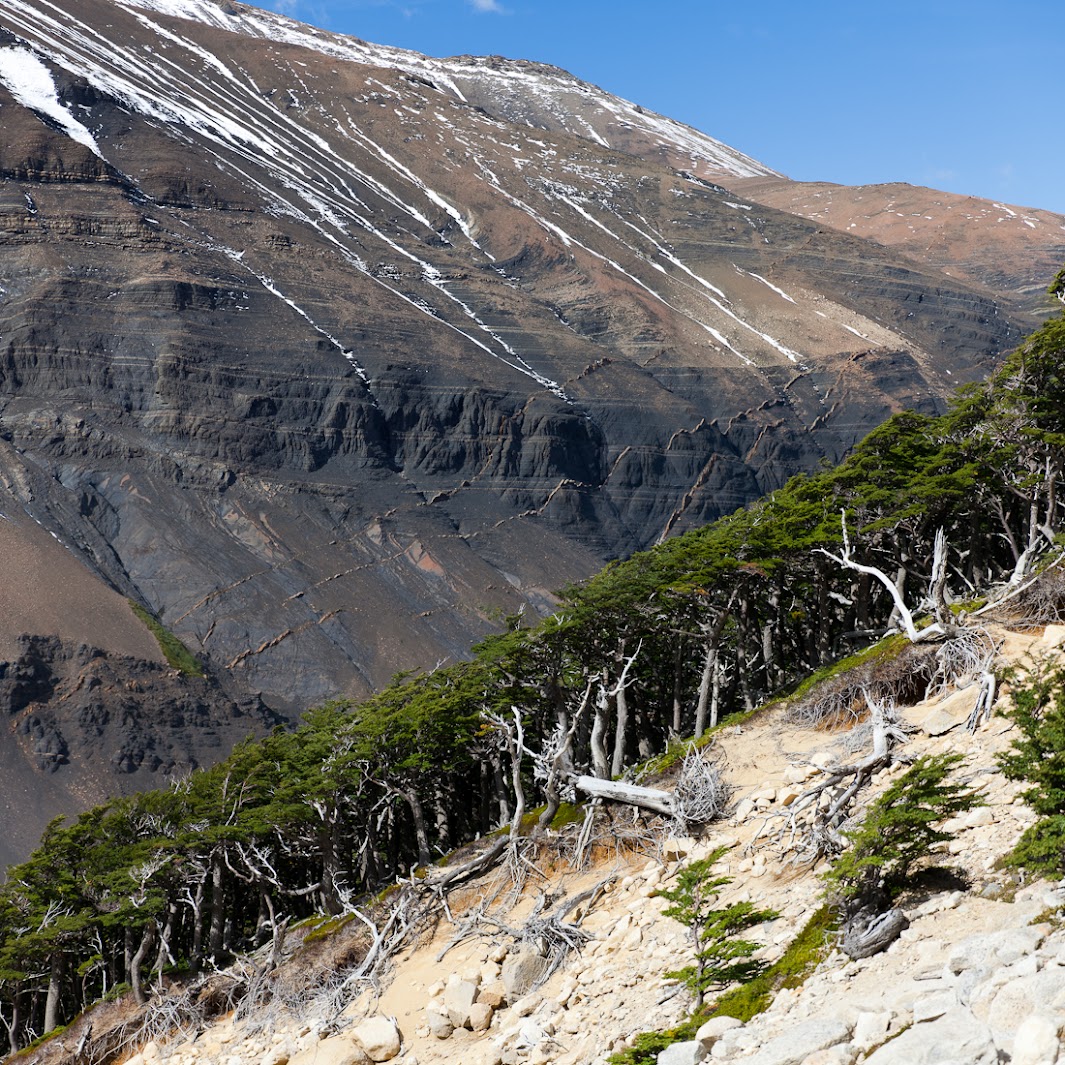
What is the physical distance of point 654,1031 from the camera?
43.5 feet

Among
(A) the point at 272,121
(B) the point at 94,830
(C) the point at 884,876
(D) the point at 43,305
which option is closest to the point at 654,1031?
(C) the point at 884,876

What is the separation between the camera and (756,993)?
41.5 ft

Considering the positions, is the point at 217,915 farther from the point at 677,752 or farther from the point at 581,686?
the point at 677,752

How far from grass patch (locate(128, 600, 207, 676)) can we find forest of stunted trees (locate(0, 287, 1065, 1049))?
5190 cm

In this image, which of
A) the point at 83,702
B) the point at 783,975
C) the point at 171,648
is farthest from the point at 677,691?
the point at 171,648

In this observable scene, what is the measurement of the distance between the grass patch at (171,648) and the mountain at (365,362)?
1570 mm

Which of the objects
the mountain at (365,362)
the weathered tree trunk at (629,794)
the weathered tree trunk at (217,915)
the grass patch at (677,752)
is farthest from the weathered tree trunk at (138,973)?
the mountain at (365,362)

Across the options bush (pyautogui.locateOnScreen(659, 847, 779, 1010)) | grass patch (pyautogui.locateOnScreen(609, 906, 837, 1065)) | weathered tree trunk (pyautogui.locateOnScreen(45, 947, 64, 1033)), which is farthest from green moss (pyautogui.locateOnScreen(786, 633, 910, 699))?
weathered tree trunk (pyautogui.locateOnScreen(45, 947, 64, 1033))

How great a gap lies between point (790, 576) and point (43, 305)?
4042 inches

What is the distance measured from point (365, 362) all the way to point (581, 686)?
9625cm

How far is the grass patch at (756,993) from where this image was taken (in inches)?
480

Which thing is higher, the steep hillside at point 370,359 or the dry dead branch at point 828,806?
the steep hillside at point 370,359

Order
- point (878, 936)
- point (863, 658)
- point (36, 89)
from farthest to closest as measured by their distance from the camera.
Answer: point (36, 89) → point (863, 658) → point (878, 936)

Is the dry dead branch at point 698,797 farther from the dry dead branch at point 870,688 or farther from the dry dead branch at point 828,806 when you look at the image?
the dry dead branch at point 870,688
